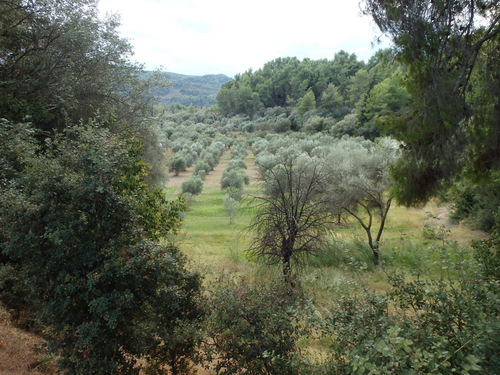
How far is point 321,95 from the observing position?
78250 millimetres

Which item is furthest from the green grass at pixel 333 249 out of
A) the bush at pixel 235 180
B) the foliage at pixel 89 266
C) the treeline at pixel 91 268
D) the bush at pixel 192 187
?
the bush at pixel 235 180

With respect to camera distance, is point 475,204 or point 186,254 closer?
point 186,254

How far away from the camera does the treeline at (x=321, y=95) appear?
4956 cm

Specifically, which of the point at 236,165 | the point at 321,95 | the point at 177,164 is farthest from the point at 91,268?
the point at 321,95

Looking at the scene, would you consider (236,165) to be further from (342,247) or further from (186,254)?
(186,254)

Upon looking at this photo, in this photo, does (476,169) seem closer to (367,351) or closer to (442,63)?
(442,63)

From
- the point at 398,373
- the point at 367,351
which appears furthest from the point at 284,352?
the point at 398,373

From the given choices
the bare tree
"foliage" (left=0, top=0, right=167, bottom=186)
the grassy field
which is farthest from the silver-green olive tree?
"foliage" (left=0, top=0, right=167, bottom=186)

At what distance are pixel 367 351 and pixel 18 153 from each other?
653cm

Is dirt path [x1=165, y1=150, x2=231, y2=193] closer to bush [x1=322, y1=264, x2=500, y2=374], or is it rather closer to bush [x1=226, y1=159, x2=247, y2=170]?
bush [x1=226, y1=159, x2=247, y2=170]

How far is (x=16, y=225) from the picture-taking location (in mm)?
4227

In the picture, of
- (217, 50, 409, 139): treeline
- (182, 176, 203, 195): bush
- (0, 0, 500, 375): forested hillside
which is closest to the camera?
(0, 0, 500, 375): forested hillside

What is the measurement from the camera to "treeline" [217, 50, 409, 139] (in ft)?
163

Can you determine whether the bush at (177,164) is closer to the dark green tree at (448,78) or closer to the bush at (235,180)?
the bush at (235,180)
